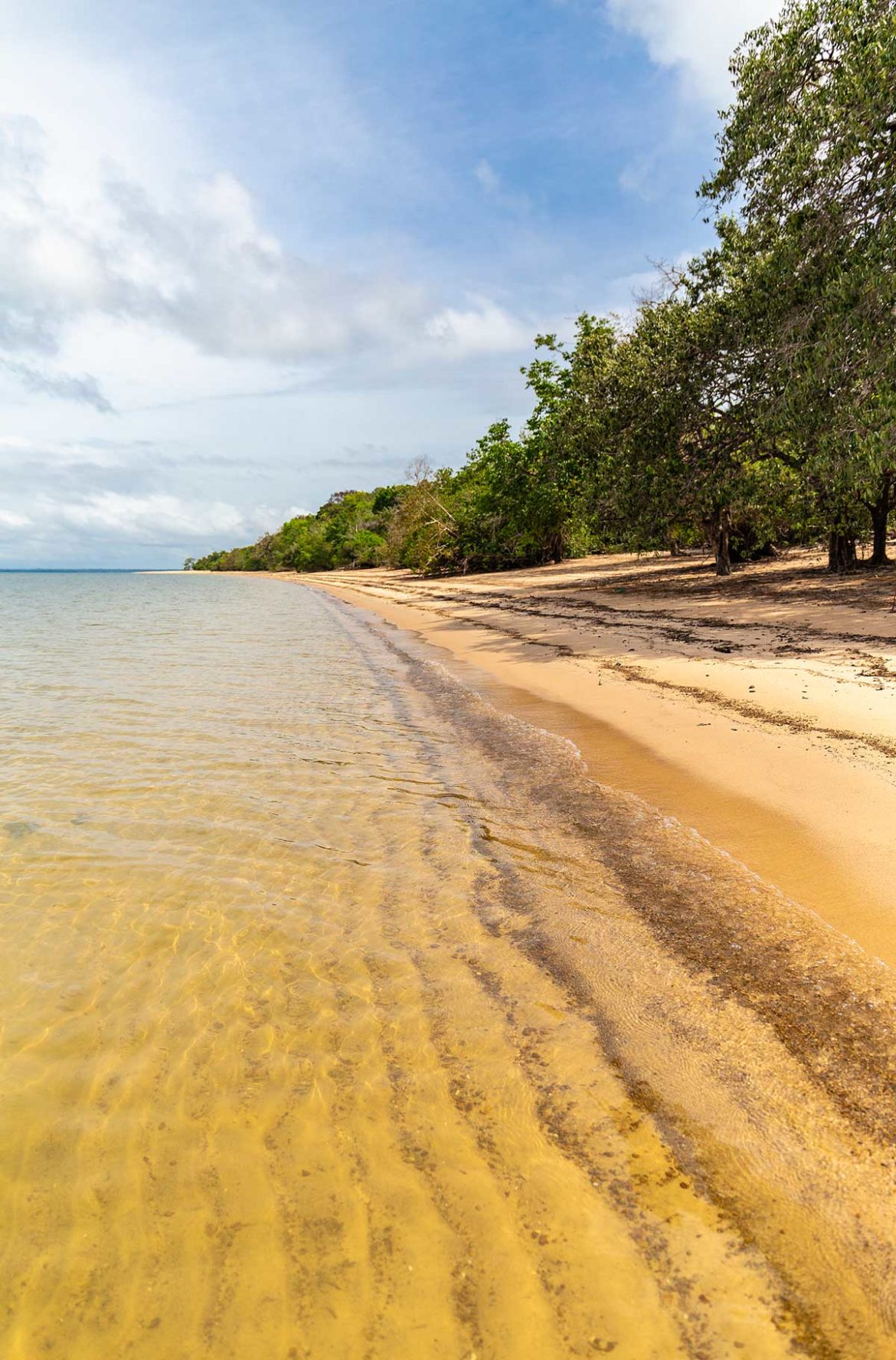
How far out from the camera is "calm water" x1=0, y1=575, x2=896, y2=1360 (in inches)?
73.9

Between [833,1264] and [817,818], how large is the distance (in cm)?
341

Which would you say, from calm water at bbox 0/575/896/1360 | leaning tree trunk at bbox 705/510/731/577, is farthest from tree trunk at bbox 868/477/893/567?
calm water at bbox 0/575/896/1360

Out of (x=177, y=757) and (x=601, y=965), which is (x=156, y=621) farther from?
(x=601, y=965)

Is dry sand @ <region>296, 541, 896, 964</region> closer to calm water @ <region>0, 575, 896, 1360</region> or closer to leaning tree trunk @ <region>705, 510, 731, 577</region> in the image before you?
calm water @ <region>0, 575, 896, 1360</region>

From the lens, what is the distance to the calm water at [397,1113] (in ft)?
6.16

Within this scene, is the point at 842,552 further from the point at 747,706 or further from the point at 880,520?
the point at 747,706

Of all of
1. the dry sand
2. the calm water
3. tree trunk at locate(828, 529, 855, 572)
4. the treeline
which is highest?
the treeline

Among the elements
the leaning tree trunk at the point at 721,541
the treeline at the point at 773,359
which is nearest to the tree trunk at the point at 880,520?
the treeline at the point at 773,359

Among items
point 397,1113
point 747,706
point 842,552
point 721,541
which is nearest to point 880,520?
point 842,552

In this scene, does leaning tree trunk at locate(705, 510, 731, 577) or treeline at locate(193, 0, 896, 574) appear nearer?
treeline at locate(193, 0, 896, 574)

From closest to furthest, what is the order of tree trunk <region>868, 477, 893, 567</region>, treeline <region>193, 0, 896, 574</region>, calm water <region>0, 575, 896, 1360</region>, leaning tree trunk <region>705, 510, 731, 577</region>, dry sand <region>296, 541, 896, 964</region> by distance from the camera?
calm water <region>0, 575, 896, 1360</region>, dry sand <region>296, 541, 896, 964</region>, treeline <region>193, 0, 896, 574</region>, tree trunk <region>868, 477, 893, 567</region>, leaning tree trunk <region>705, 510, 731, 577</region>

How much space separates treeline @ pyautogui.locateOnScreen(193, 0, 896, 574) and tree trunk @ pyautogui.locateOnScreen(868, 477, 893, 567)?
48 millimetres

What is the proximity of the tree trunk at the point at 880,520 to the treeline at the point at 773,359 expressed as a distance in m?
0.05

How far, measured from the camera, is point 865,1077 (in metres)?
2.61
